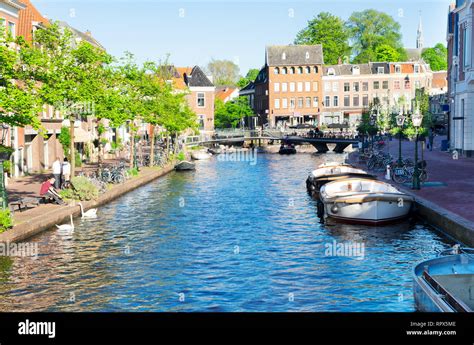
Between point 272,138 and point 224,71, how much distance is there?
A: 7311 cm

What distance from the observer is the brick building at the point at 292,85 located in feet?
392

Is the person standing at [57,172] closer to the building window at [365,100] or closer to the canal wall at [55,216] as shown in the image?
the canal wall at [55,216]

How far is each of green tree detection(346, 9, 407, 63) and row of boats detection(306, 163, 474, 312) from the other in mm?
100115

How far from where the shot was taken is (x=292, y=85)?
11994 centimetres

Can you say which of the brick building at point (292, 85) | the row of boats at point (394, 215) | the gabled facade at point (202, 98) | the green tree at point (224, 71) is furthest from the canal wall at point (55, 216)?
the green tree at point (224, 71)

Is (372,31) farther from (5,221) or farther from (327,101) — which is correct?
(5,221)

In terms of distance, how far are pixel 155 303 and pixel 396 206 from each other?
1352cm

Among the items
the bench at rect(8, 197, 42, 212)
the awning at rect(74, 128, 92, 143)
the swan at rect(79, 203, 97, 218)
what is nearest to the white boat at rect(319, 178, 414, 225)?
the swan at rect(79, 203, 97, 218)

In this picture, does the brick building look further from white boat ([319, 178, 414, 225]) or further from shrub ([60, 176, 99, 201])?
white boat ([319, 178, 414, 225])

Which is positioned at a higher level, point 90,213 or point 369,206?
point 369,206

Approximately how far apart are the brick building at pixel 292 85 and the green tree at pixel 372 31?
1984 centimetres

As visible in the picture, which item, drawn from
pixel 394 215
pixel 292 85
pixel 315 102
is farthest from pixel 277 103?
pixel 394 215
